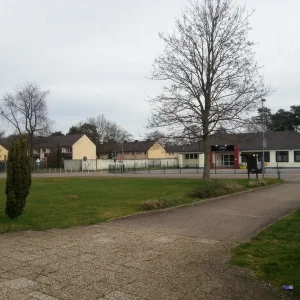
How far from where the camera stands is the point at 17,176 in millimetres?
9656

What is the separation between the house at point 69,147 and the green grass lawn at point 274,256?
77907 millimetres

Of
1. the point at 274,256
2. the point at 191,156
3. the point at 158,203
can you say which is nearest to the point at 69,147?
the point at 191,156

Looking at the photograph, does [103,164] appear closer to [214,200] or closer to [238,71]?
[238,71]

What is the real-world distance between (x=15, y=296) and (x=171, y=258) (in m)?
2.72

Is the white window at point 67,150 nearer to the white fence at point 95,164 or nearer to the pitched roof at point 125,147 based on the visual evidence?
the pitched roof at point 125,147

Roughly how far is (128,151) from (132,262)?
99.7 meters

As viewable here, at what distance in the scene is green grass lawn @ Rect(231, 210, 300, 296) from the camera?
5320 millimetres

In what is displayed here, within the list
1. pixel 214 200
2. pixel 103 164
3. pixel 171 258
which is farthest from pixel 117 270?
pixel 103 164

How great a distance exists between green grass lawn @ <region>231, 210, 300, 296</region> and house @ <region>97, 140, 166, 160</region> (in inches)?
3391

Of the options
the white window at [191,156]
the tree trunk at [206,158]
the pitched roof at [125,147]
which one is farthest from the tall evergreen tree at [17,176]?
the pitched roof at [125,147]

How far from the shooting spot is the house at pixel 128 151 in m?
96.2

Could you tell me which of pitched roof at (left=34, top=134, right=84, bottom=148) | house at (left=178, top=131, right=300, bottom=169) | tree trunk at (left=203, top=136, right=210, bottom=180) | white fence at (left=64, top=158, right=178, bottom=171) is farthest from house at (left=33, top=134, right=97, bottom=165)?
tree trunk at (left=203, top=136, right=210, bottom=180)

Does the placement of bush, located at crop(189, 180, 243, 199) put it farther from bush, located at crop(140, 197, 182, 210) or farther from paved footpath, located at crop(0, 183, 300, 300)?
paved footpath, located at crop(0, 183, 300, 300)

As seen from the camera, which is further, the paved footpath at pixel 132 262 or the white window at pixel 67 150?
the white window at pixel 67 150
